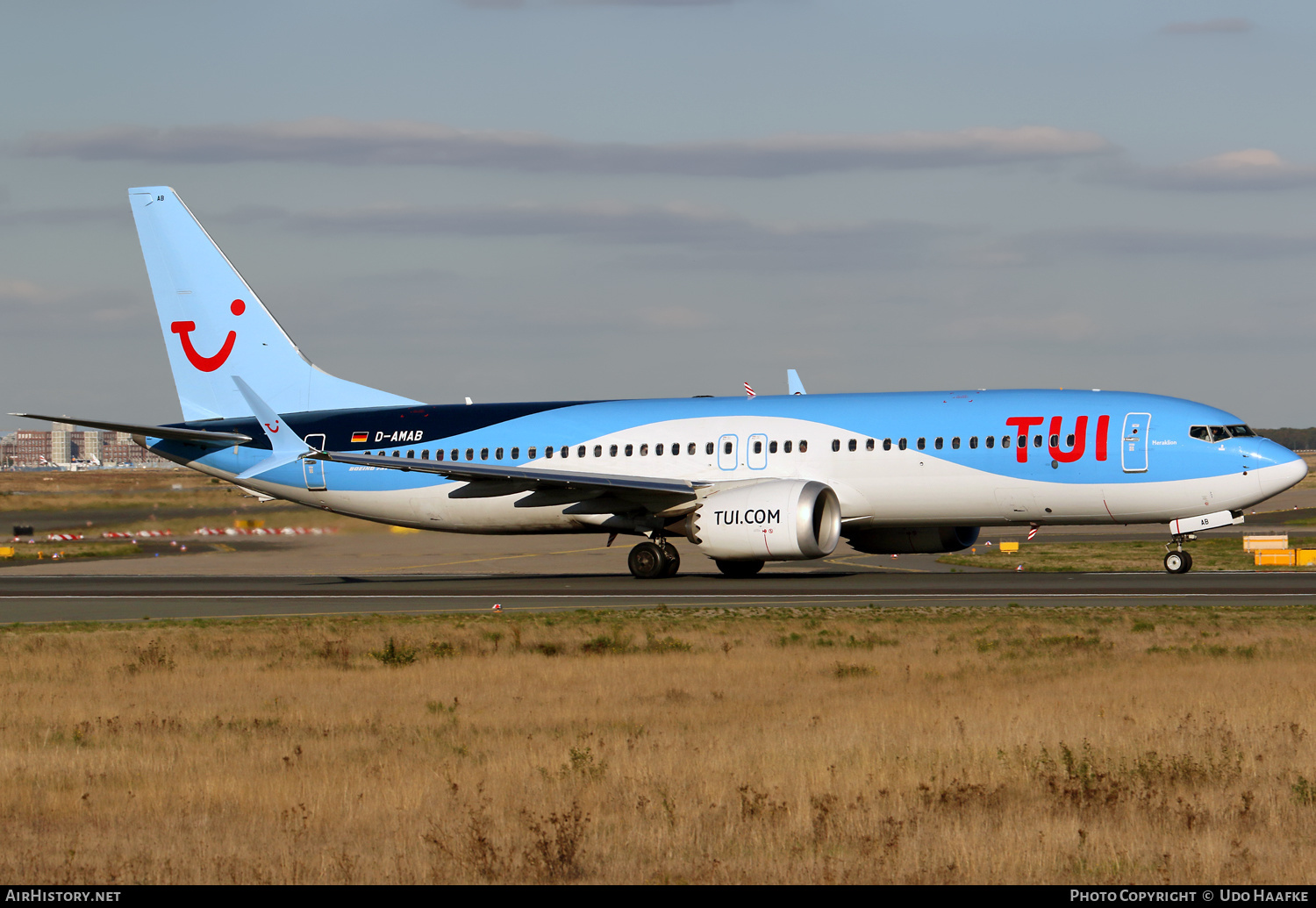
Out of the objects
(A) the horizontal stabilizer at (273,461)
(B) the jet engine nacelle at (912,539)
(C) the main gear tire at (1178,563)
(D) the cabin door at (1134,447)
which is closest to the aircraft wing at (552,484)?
(A) the horizontal stabilizer at (273,461)

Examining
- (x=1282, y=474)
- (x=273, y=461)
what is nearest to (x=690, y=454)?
(x=273, y=461)

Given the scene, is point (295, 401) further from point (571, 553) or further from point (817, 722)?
point (817, 722)

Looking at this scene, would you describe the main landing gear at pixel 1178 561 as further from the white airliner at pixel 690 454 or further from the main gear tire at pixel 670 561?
the main gear tire at pixel 670 561

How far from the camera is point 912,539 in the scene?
38.4m

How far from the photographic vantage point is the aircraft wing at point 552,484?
121 feet

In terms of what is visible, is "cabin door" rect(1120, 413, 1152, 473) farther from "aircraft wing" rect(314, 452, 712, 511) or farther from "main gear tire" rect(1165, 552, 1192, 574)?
"aircraft wing" rect(314, 452, 712, 511)

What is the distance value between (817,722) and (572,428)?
26288 millimetres

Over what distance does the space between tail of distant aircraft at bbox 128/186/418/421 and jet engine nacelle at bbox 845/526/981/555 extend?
48.6 ft

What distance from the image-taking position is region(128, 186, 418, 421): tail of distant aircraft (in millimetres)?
44281

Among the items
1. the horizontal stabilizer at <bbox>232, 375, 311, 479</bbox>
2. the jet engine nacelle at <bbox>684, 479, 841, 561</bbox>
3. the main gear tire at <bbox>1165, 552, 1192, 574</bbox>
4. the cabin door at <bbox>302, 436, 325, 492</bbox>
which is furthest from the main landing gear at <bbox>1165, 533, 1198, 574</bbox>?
the cabin door at <bbox>302, 436, 325, 492</bbox>

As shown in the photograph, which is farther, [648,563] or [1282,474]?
[648,563]

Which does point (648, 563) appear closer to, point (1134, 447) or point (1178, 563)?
point (1134, 447)

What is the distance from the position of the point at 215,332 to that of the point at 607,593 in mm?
17908
